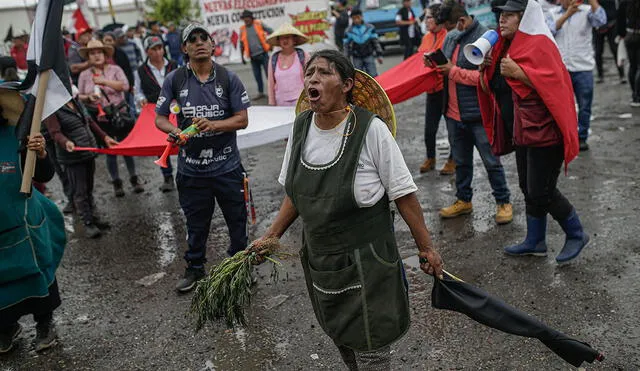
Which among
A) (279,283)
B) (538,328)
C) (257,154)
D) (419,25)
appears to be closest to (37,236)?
(279,283)

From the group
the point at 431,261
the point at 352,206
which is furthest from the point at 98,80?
the point at 431,261

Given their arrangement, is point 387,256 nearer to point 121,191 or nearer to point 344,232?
point 344,232

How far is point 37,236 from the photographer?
4203 mm

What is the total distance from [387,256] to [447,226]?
10.5ft

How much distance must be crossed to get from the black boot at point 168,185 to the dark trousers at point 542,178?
493 cm

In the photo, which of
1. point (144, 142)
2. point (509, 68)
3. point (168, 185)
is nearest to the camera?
point (509, 68)

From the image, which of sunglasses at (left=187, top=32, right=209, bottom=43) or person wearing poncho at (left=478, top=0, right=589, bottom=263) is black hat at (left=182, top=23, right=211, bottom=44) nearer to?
sunglasses at (left=187, top=32, right=209, bottom=43)

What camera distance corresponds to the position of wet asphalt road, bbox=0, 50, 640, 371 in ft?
12.7

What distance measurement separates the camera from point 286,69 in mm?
7488

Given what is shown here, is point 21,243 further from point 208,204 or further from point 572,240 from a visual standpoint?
point 572,240

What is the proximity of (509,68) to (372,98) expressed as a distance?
1.78 metres

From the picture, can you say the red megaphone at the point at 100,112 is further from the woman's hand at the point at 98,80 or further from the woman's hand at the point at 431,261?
the woman's hand at the point at 431,261

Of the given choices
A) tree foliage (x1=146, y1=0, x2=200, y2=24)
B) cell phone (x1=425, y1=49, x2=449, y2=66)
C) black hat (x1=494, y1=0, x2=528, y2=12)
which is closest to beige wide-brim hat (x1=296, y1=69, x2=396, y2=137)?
black hat (x1=494, y1=0, x2=528, y2=12)

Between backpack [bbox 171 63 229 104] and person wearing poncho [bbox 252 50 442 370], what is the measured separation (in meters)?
1.77
